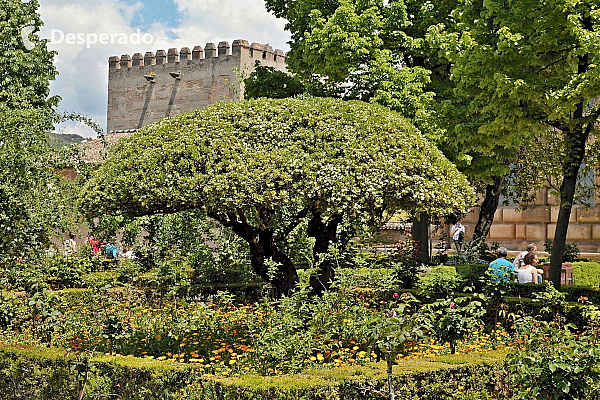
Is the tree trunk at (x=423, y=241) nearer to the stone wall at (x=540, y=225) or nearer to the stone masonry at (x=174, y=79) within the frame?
the stone wall at (x=540, y=225)

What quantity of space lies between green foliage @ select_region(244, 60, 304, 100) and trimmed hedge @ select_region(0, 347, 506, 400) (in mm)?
12051

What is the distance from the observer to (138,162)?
7938 millimetres

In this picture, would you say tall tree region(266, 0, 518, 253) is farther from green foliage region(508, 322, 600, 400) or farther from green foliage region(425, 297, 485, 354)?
green foliage region(508, 322, 600, 400)

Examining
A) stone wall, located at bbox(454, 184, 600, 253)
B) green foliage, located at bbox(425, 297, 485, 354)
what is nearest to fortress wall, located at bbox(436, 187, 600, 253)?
stone wall, located at bbox(454, 184, 600, 253)

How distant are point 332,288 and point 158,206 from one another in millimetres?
3085

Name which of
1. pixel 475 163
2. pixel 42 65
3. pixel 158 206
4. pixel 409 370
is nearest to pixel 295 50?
pixel 475 163

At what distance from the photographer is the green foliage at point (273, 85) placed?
1788 cm

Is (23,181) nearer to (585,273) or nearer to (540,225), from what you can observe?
(585,273)

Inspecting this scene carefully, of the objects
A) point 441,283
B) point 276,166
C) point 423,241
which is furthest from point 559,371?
point 423,241

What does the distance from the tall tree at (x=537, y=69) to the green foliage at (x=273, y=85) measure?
6.19 meters

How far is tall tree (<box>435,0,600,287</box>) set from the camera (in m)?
10.4

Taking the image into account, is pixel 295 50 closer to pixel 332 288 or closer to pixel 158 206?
pixel 332 288

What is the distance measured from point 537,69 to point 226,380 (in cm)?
849

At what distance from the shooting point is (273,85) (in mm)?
18141
